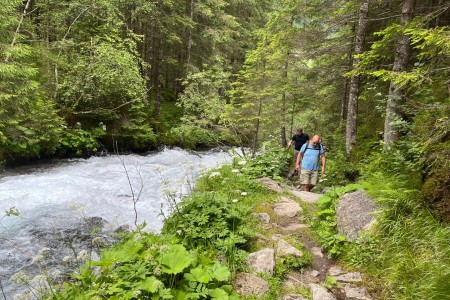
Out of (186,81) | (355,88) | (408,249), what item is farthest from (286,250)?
(186,81)

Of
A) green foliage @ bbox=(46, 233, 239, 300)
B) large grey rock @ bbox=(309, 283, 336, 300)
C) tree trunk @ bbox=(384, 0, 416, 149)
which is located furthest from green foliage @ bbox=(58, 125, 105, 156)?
large grey rock @ bbox=(309, 283, 336, 300)

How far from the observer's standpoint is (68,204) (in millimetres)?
7121

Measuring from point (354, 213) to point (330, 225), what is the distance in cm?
46

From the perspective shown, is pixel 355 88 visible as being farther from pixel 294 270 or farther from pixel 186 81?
pixel 294 270

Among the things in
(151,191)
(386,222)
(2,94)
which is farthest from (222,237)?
(2,94)

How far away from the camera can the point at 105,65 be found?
12.9m

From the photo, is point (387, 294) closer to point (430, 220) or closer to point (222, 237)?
point (430, 220)

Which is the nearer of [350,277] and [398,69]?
[350,277]

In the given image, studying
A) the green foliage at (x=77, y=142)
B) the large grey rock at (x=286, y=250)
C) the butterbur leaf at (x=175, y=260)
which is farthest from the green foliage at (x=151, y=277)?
the green foliage at (x=77, y=142)

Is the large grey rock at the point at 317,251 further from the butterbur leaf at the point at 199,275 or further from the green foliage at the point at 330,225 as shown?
the butterbur leaf at the point at 199,275

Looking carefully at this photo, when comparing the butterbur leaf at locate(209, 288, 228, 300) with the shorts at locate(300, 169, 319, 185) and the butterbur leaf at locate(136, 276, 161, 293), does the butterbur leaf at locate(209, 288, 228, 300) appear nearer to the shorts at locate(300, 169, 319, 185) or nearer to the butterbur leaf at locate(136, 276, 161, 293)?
the butterbur leaf at locate(136, 276, 161, 293)

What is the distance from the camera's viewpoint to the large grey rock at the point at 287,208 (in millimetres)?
6098

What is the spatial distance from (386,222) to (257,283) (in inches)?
85.4

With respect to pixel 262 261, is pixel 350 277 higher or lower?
lower
